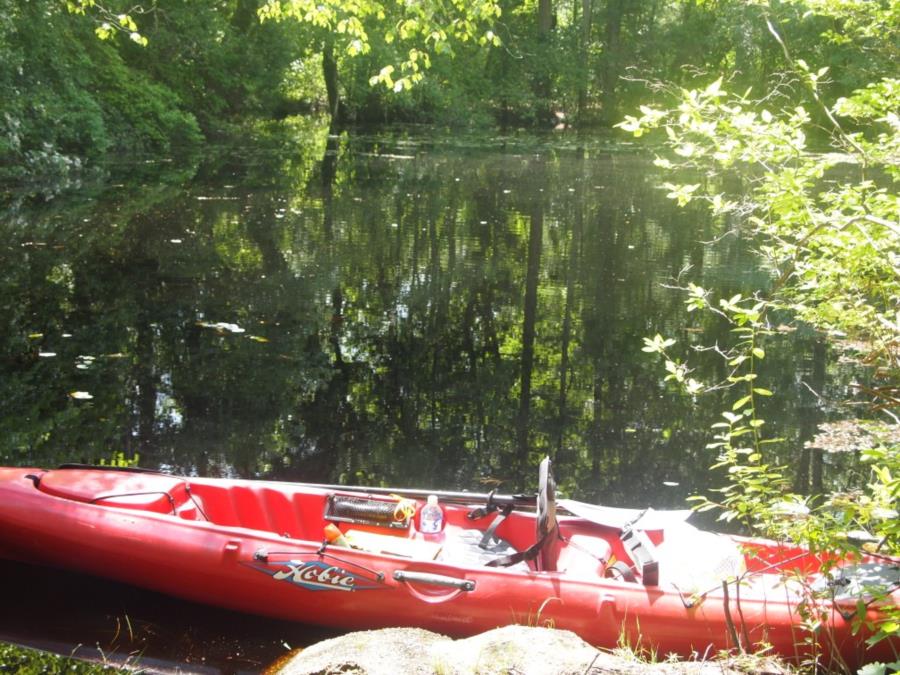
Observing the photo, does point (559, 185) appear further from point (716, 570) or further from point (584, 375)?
point (716, 570)

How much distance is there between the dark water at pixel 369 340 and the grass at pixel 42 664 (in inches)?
79.6

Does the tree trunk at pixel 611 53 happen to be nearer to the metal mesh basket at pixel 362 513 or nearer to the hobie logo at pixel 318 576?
the metal mesh basket at pixel 362 513

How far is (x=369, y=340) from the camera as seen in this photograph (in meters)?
8.98

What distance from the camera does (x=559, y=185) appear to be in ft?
65.9

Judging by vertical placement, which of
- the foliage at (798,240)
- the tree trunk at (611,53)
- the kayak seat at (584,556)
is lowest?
the kayak seat at (584,556)

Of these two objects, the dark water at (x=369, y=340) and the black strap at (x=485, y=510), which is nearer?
the black strap at (x=485, y=510)

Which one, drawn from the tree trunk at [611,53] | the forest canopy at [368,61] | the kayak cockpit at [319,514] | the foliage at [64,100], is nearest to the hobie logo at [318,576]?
Answer: the kayak cockpit at [319,514]

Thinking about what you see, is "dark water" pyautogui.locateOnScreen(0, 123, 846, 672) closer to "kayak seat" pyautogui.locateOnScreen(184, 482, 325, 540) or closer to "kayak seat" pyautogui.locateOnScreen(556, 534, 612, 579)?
"kayak seat" pyautogui.locateOnScreen(184, 482, 325, 540)

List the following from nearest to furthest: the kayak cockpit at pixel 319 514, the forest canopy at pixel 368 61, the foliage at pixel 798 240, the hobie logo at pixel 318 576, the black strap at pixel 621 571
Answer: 1. the foliage at pixel 798 240
2. the hobie logo at pixel 318 576
3. the black strap at pixel 621 571
4. the kayak cockpit at pixel 319 514
5. the forest canopy at pixel 368 61

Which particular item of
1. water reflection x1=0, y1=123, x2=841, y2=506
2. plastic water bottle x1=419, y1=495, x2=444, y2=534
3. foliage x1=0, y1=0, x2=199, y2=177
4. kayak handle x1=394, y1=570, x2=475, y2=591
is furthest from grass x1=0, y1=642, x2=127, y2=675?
foliage x1=0, y1=0, x2=199, y2=177

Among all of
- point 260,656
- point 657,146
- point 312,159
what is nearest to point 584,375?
point 260,656

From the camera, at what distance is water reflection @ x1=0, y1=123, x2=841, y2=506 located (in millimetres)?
6556

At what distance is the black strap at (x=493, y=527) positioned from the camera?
4992 mm

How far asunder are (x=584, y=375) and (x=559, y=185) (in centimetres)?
1235
